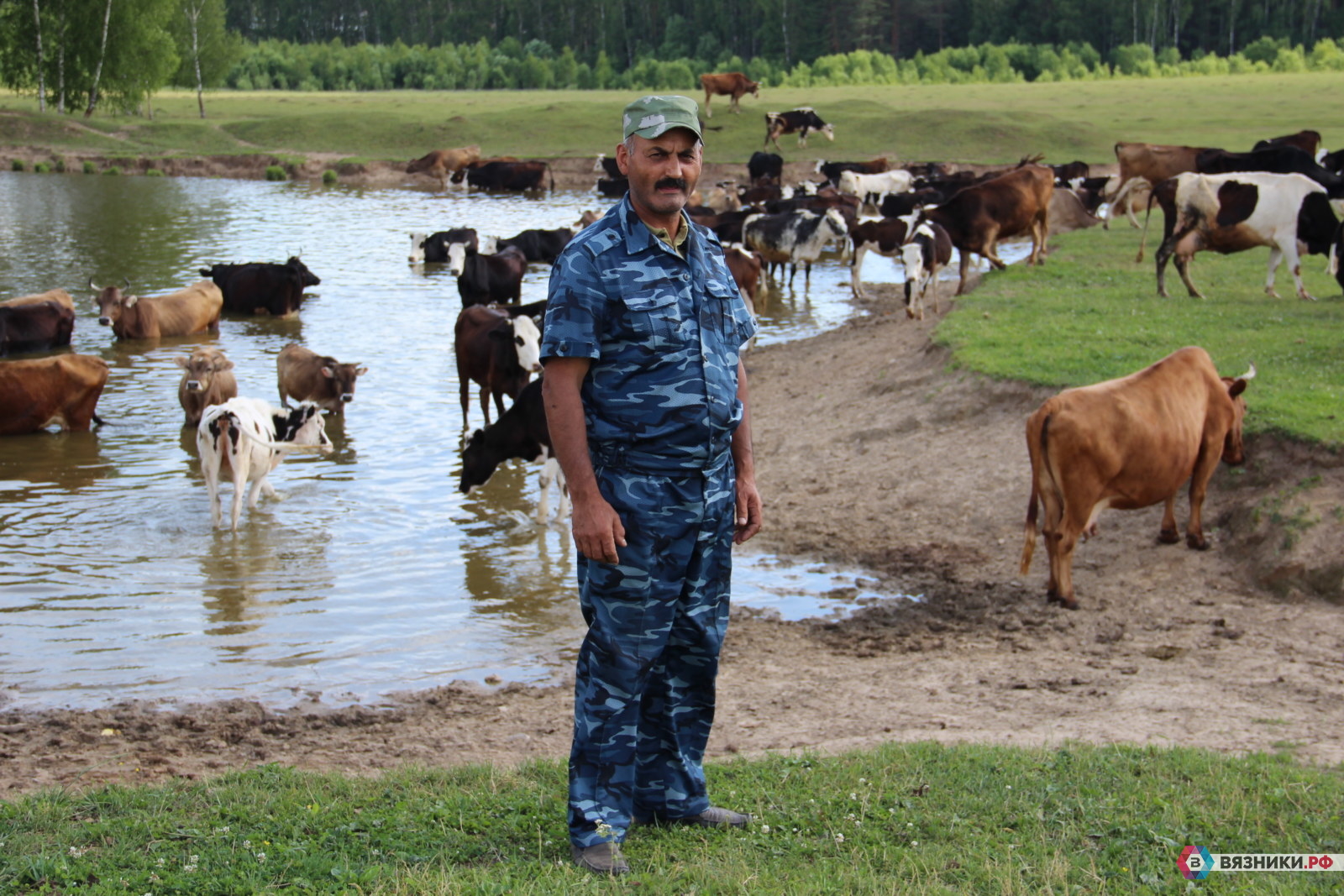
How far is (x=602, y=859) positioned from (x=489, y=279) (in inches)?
A: 597

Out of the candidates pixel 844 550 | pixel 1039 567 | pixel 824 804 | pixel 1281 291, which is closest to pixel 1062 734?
pixel 824 804

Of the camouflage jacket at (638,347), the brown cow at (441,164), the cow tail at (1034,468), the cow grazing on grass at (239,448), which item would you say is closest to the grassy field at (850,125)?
the brown cow at (441,164)

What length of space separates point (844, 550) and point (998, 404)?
2.63 metres

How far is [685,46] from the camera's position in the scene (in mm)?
112000

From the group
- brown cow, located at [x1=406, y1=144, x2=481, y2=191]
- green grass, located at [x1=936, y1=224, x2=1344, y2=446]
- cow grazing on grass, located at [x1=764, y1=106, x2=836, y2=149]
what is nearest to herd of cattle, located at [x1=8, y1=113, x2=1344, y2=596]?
green grass, located at [x1=936, y1=224, x2=1344, y2=446]

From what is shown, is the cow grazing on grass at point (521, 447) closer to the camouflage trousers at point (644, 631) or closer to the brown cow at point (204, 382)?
the brown cow at point (204, 382)

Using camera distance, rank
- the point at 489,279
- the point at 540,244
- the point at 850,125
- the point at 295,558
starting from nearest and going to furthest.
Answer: the point at 295,558, the point at 489,279, the point at 540,244, the point at 850,125

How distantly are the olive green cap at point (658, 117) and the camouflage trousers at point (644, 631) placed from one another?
104 cm

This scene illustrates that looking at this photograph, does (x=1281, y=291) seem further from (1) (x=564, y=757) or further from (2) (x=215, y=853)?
(2) (x=215, y=853)

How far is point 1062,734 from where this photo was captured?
5.61m

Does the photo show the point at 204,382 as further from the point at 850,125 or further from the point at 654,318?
the point at 850,125

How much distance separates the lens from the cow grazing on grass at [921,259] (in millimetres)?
17141

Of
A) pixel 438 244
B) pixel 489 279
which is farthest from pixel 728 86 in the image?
pixel 489 279

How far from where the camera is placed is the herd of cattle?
762 cm
